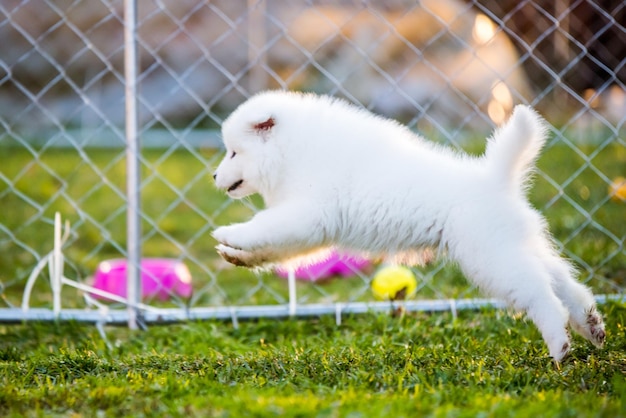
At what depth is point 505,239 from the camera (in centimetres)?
189

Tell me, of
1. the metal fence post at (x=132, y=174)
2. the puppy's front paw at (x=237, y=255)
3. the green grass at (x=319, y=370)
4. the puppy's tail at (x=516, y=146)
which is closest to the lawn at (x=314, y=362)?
the green grass at (x=319, y=370)

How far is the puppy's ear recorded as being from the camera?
215 centimetres

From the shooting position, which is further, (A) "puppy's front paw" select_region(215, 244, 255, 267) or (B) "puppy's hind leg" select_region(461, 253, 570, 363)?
(A) "puppy's front paw" select_region(215, 244, 255, 267)

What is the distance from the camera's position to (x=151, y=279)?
3.05m

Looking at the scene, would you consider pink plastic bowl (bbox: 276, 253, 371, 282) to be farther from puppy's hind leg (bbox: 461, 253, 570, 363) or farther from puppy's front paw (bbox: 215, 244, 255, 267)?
puppy's hind leg (bbox: 461, 253, 570, 363)

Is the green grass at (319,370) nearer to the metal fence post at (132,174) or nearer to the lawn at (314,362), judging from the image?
the lawn at (314,362)

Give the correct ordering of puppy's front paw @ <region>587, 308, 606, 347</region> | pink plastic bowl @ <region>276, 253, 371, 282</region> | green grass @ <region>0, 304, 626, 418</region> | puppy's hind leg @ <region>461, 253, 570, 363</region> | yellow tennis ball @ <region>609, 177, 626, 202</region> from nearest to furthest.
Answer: green grass @ <region>0, 304, 626, 418</region> < puppy's hind leg @ <region>461, 253, 570, 363</region> < puppy's front paw @ <region>587, 308, 606, 347</region> < yellow tennis ball @ <region>609, 177, 626, 202</region> < pink plastic bowl @ <region>276, 253, 371, 282</region>

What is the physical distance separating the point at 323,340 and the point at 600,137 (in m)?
3.66

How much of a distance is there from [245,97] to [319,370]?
4.62m

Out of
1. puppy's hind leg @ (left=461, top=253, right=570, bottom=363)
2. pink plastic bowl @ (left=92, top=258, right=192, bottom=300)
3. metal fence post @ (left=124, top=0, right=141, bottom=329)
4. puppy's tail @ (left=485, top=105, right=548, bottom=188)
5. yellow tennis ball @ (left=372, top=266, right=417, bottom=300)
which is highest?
puppy's tail @ (left=485, top=105, right=548, bottom=188)

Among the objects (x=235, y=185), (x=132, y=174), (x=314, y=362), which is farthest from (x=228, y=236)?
(x=132, y=174)

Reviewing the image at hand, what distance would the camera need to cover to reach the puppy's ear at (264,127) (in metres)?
2.15

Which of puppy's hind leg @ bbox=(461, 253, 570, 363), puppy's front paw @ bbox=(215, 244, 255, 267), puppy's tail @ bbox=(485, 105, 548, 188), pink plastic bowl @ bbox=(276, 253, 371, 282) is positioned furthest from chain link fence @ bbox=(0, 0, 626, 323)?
puppy's hind leg @ bbox=(461, 253, 570, 363)

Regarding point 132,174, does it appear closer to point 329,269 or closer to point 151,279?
point 151,279
